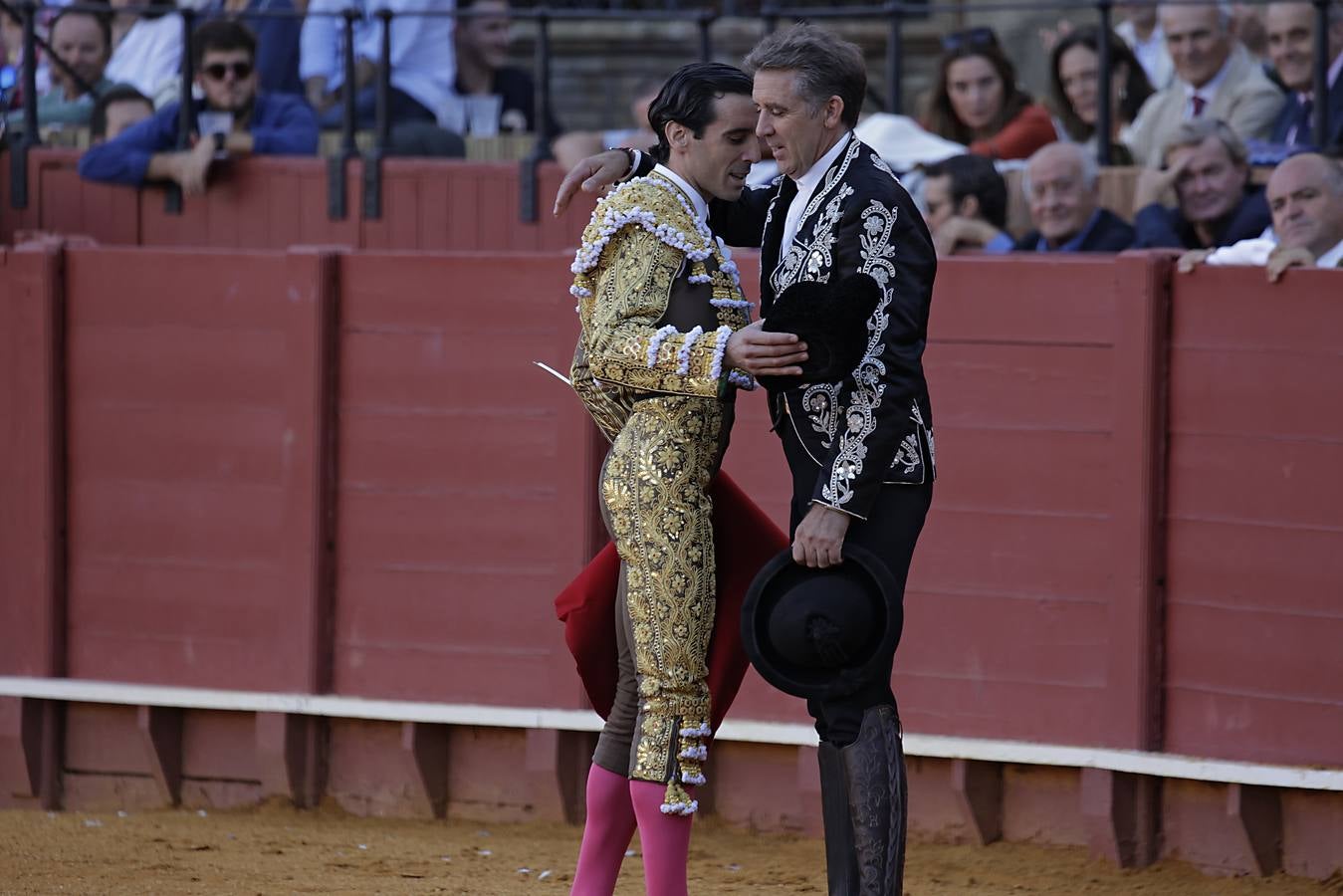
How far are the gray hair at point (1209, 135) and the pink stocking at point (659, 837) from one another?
2.98 meters

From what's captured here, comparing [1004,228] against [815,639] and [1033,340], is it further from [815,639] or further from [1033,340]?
[815,639]

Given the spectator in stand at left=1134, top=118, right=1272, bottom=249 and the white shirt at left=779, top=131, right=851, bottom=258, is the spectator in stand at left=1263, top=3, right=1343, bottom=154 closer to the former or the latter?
→ the spectator in stand at left=1134, top=118, right=1272, bottom=249

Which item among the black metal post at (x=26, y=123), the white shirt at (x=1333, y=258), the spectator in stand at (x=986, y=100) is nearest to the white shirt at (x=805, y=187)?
the white shirt at (x=1333, y=258)

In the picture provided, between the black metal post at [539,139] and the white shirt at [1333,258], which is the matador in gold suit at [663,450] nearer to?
the white shirt at [1333,258]

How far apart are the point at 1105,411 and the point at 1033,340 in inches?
10.1

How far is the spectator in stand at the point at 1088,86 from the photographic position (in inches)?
293

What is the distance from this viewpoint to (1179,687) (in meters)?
5.31

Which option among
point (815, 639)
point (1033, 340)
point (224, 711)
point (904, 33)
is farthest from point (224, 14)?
point (904, 33)

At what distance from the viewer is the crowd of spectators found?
6.13 m

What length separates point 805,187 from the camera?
3.81 meters

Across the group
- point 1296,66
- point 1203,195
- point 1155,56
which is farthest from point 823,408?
point 1155,56

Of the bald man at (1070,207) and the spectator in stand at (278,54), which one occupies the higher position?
the spectator in stand at (278,54)

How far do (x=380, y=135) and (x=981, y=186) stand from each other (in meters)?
2.42

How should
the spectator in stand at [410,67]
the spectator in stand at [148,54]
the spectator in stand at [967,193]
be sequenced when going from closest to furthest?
the spectator in stand at [967,193] < the spectator in stand at [410,67] < the spectator in stand at [148,54]
